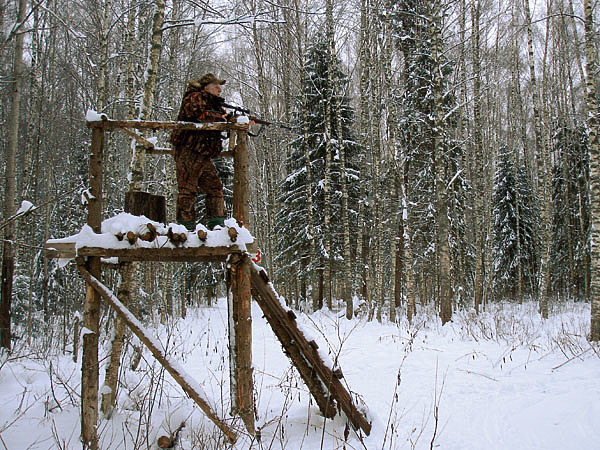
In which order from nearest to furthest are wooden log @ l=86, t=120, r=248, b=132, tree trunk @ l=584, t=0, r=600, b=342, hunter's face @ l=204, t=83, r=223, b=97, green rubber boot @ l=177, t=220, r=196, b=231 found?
wooden log @ l=86, t=120, r=248, b=132 → green rubber boot @ l=177, t=220, r=196, b=231 → hunter's face @ l=204, t=83, r=223, b=97 → tree trunk @ l=584, t=0, r=600, b=342

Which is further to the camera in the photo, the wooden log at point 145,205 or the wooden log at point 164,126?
the wooden log at point 145,205

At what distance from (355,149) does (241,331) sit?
13.6m

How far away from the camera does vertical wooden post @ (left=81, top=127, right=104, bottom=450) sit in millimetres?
3551

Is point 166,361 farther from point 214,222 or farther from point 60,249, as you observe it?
point 214,222

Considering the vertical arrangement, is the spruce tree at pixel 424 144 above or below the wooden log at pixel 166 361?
above

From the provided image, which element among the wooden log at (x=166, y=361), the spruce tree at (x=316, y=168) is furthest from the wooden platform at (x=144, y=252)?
the spruce tree at (x=316, y=168)

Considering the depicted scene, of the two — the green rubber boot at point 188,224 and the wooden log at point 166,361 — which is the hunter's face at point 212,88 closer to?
the green rubber boot at point 188,224

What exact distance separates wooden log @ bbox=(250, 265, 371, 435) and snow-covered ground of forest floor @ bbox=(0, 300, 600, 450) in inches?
6.5

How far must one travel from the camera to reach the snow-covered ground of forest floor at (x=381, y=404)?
3670 mm

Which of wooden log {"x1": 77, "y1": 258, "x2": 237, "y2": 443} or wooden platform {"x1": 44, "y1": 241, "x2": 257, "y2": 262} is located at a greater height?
wooden platform {"x1": 44, "y1": 241, "x2": 257, "y2": 262}

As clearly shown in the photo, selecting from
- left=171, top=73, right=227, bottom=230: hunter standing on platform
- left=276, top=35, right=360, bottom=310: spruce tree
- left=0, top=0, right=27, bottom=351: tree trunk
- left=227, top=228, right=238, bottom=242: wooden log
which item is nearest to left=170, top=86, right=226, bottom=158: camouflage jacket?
left=171, top=73, right=227, bottom=230: hunter standing on platform

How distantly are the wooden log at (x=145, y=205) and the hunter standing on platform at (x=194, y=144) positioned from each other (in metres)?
0.31

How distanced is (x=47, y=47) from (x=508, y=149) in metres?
22.1

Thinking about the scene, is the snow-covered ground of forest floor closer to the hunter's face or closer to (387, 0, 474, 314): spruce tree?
the hunter's face
